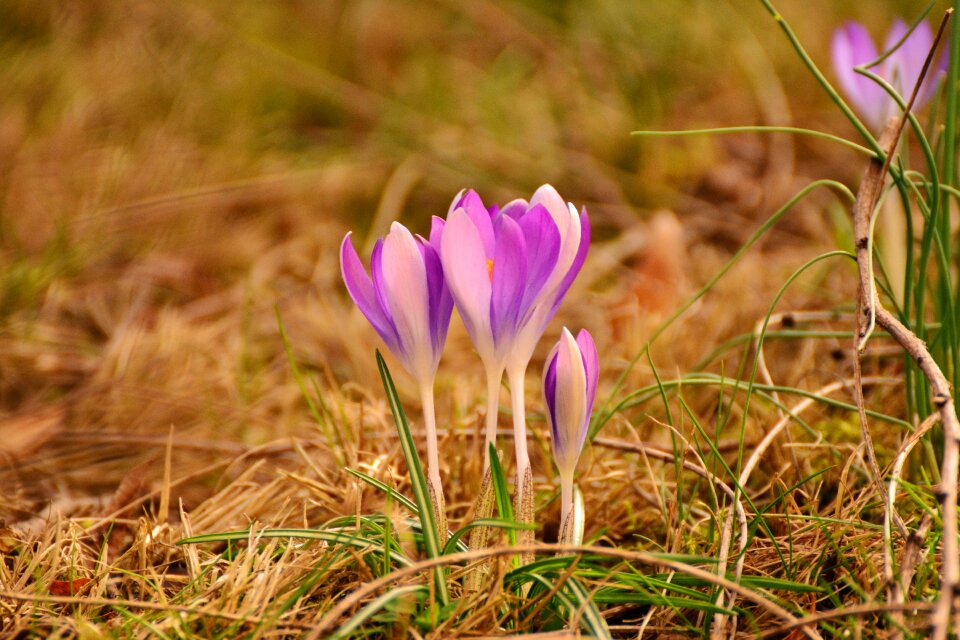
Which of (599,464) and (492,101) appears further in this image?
(492,101)

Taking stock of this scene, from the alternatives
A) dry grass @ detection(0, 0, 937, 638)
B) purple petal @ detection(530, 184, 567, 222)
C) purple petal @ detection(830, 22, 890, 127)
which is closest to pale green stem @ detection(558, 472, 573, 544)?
dry grass @ detection(0, 0, 937, 638)

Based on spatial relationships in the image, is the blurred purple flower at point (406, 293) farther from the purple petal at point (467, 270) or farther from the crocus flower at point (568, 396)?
the crocus flower at point (568, 396)

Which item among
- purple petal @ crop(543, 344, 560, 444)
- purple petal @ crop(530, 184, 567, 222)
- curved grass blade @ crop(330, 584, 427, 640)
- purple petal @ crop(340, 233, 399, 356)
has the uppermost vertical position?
purple petal @ crop(530, 184, 567, 222)

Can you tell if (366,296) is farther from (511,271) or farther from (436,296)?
(511,271)

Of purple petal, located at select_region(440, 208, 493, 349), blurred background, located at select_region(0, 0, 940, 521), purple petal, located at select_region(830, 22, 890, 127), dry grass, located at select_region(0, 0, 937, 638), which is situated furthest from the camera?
blurred background, located at select_region(0, 0, 940, 521)

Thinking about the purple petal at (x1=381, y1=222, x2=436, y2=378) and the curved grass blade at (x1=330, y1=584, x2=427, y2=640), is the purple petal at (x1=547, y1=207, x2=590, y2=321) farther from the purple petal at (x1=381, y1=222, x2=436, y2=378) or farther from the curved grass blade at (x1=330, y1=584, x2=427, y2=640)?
the curved grass blade at (x1=330, y1=584, x2=427, y2=640)

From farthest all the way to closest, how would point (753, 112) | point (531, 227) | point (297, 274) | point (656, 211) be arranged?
point (753, 112), point (656, 211), point (297, 274), point (531, 227)

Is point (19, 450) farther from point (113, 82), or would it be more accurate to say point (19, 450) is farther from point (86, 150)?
point (113, 82)

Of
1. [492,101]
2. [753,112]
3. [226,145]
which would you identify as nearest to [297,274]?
[226,145]
